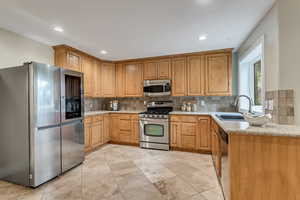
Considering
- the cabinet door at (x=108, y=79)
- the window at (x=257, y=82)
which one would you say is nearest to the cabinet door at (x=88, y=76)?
the cabinet door at (x=108, y=79)

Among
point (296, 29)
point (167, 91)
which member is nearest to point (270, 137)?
point (296, 29)

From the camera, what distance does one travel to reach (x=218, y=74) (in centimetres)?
372

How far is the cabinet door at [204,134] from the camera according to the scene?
3.45 m

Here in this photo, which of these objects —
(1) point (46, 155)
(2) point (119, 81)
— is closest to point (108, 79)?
(2) point (119, 81)

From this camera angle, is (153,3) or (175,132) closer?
(153,3)

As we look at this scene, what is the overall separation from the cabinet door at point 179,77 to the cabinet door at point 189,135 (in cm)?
88

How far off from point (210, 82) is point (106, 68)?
3045mm

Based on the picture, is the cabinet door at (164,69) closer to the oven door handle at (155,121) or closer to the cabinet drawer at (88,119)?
the oven door handle at (155,121)

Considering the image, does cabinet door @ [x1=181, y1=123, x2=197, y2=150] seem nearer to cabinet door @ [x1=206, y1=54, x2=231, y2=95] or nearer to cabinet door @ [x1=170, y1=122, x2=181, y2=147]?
cabinet door @ [x1=170, y1=122, x2=181, y2=147]

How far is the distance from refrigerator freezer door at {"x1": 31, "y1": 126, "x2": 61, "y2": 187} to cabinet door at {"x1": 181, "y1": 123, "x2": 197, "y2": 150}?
2.63m

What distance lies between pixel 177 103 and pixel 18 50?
3743mm

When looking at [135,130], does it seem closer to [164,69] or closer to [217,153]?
[164,69]

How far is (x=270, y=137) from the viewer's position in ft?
4.33

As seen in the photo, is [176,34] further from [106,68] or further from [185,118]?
[106,68]
